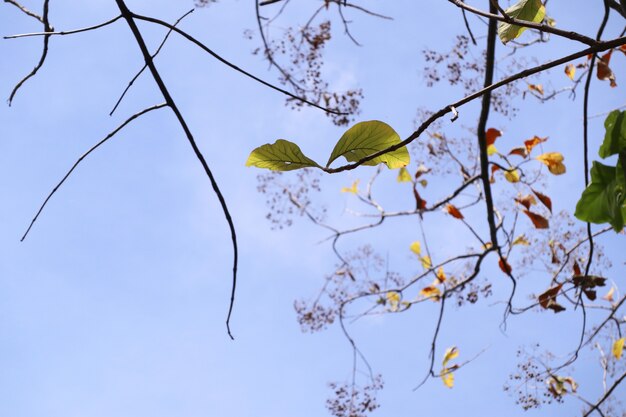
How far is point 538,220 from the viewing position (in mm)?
1449

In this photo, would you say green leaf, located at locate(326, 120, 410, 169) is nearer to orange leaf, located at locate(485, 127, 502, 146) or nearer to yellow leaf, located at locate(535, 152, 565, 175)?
orange leaf, located at locate(485, 127, 502, 146)

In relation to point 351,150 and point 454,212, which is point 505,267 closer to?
point 454,212

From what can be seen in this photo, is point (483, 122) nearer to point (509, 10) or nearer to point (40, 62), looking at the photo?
point (509, 10)

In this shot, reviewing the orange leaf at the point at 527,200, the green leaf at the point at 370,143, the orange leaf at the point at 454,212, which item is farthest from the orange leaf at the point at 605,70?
the green leaf at the point at 370,143

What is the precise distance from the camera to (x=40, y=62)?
1.83ft

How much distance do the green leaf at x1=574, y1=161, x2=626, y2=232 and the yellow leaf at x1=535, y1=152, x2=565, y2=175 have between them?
3.22ft

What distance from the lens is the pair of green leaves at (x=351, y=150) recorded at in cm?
38

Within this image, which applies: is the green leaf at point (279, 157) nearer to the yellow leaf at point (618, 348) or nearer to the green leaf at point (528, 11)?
the green leaf at point (528, 11)

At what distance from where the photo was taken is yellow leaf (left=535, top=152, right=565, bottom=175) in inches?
56.6

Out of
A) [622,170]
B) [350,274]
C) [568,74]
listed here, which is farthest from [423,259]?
[622,170]

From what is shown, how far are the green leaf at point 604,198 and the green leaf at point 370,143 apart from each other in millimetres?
189

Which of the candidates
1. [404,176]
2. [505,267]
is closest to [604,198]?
[505,267]

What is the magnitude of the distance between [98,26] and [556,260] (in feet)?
4.48

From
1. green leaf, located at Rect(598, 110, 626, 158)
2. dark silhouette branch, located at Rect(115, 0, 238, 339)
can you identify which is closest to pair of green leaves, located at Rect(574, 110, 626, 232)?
green leaf, located at Rect(598, 110, 626, 158)
